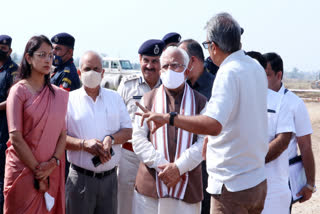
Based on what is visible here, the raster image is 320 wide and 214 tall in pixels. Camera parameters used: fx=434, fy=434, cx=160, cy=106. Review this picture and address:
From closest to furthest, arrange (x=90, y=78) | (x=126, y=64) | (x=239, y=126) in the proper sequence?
(x=239, y=126) < (x=90, y=78) < (x=126, y=64)

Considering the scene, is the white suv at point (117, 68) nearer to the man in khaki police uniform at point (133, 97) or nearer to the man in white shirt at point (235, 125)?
the man in khaki police uniform at point (133, 97)

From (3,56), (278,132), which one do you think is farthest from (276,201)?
(3,56)

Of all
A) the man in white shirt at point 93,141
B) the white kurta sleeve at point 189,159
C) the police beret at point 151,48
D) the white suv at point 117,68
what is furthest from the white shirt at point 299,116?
the white suv at point 117,68

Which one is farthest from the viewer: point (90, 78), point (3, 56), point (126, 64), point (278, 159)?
point (126, 64)

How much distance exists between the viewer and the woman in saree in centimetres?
348

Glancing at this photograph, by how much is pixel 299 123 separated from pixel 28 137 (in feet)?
7.78

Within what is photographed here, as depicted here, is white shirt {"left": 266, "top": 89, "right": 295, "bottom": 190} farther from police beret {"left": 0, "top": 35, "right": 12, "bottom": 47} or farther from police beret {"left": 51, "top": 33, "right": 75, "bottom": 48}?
police beret {"left": 0, "top": 35, "right": 12, "bottom": 47}

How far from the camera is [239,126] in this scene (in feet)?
9.62

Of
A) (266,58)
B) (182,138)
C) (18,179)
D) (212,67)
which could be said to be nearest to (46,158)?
→ (18,179)

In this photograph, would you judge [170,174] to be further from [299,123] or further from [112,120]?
[299,123]

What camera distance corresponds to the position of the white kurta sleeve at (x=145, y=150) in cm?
370

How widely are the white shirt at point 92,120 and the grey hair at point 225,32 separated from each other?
1.52m

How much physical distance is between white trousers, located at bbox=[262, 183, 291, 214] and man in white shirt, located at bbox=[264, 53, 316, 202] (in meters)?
0.32

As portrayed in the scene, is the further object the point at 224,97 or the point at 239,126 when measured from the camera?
the point at 239,126
